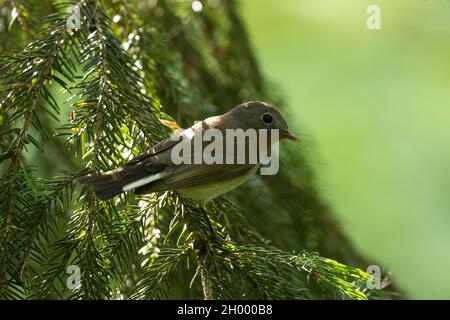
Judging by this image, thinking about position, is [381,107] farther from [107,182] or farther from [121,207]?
[107,182]

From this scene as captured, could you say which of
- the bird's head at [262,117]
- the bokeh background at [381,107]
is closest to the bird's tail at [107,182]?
the bird's head at [262,117]

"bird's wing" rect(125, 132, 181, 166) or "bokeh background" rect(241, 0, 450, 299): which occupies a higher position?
"bird's wing" rect(125, 132, 181, 166)

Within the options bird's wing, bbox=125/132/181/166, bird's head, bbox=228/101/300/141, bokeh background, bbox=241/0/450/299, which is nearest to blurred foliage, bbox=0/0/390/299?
bird's wing, bbox=125/132/181/166

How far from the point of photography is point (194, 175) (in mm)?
2410

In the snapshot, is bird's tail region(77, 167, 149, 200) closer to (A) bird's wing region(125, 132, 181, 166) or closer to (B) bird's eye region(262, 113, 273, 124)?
(A) bird's wing region(125, 132, 181, 166)

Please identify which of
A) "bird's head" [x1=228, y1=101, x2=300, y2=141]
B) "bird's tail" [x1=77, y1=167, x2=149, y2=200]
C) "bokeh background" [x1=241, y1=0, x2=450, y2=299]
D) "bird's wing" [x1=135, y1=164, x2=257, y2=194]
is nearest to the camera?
"bird's tail" [x1=77, y1=167, x2=149, y2=200]

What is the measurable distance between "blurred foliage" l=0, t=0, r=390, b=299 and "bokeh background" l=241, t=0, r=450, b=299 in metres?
2.96

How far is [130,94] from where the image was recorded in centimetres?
227

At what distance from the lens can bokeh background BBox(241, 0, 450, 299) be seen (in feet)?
19.4

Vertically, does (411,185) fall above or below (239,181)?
below
